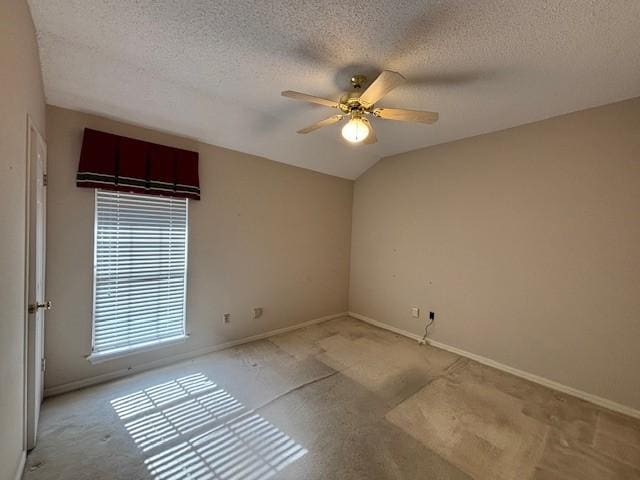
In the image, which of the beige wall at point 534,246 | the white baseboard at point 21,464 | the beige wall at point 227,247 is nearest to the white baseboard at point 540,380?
the beige wall at point 534,246

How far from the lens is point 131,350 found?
101 inches

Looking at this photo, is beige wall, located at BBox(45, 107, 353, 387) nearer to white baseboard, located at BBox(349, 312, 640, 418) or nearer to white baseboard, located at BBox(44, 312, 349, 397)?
white baseboard, located at BBox(44, 312, 349, 397)

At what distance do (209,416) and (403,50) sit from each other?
296cm

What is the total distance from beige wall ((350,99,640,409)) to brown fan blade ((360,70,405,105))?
1952mm

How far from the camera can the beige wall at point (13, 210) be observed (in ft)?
3.64

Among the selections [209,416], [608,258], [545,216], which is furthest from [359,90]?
[209,416]

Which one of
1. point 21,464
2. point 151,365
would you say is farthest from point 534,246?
point 21,464

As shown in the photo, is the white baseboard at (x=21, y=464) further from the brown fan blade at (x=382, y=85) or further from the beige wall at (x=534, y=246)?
the beige wall at (x=534, y=246)

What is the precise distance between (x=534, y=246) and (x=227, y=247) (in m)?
3.31

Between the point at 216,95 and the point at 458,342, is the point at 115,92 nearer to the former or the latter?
the point at 216,95

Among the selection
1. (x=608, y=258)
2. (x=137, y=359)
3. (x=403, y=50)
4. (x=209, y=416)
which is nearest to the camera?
(x=403, y=50)

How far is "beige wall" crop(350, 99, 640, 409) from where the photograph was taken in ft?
7.56

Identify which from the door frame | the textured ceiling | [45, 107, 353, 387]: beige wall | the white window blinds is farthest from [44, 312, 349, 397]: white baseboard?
the textured ceiling

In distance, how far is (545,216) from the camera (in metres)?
2.67
